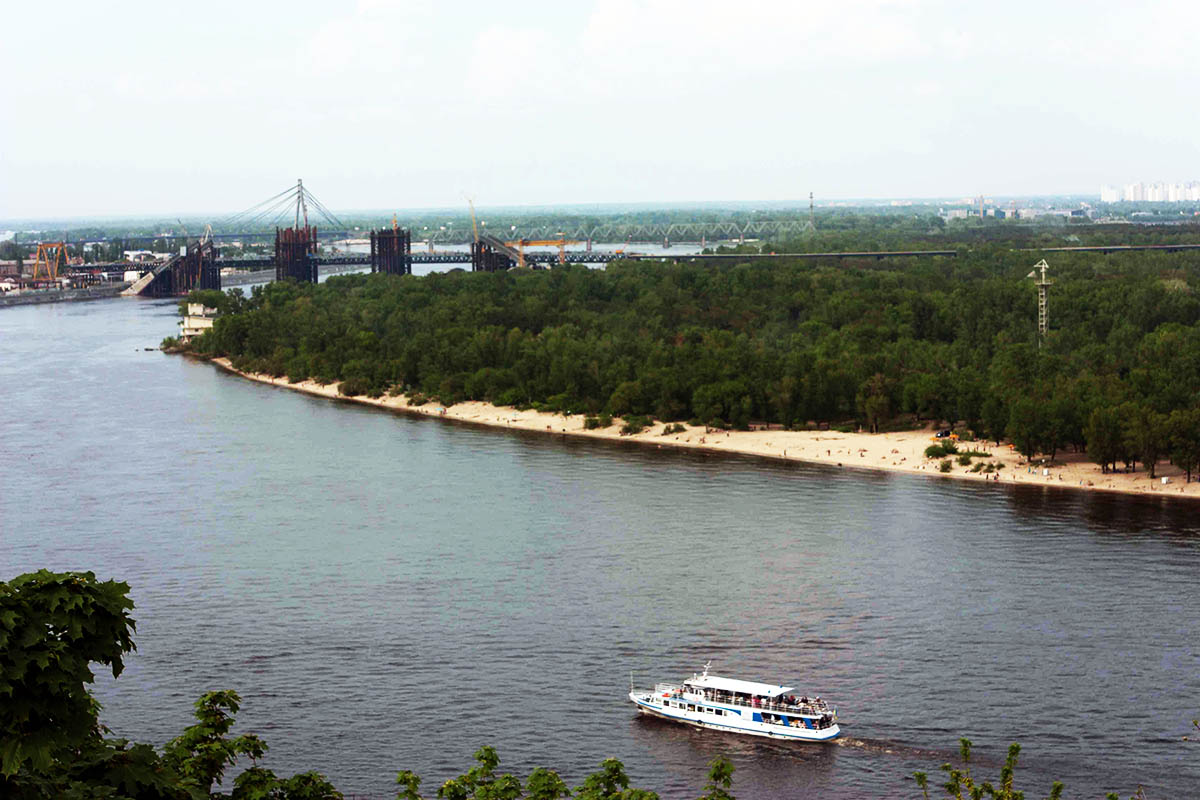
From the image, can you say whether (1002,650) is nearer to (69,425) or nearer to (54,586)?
(54,586)

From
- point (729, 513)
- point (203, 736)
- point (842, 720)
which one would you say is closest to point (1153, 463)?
point (729, 513)

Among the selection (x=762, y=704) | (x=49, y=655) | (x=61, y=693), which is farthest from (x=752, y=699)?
(x=49, y=655)

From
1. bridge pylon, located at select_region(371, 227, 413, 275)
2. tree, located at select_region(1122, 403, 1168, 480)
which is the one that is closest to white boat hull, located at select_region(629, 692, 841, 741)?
tree, located at select_region(1122, 403, 1168, 480)

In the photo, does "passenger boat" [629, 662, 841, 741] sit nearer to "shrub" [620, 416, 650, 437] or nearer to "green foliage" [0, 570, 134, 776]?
"green foliage" [0, 570, 134, 776]

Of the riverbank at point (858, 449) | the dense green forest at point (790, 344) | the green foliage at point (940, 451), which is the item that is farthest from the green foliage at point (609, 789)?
the green foliage at point (940, 451)

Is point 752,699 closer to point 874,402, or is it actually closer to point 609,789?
point 609,789

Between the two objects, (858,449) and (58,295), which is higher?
(58,295)

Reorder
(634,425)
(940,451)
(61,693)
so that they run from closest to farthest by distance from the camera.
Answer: (61,693) → (940,451) → (634,425)
